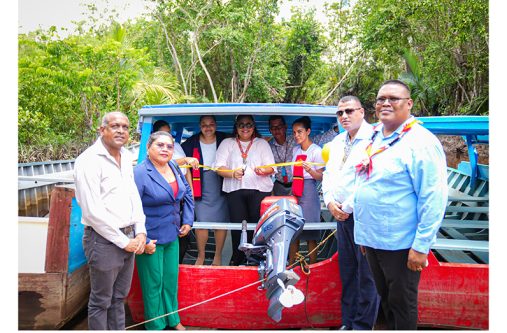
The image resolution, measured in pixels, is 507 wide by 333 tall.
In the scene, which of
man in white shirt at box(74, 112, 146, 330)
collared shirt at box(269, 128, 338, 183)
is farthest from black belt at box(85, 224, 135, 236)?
collared shirt at box(269, 128, 338, 183)

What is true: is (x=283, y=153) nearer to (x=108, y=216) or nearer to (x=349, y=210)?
(x=349, y=210)

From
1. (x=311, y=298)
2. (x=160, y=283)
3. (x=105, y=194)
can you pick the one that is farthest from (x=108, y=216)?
(x=311, y=298)

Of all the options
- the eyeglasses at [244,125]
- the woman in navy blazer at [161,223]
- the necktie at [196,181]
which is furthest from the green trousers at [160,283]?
the eyeglasses at [244,125]

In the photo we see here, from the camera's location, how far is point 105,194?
9.90 feet

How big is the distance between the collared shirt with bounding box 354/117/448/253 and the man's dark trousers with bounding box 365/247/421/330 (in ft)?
0.28

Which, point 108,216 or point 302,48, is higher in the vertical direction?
point 302,48

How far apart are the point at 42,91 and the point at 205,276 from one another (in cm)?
1117

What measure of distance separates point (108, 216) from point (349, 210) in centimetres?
181

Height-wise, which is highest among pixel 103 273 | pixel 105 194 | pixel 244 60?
pixel 244 60

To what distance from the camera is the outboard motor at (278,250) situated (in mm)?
3069

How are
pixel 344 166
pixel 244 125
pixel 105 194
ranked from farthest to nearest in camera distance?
1. pixel 244 125
2. pixel 344 166
3. pixel 105 194

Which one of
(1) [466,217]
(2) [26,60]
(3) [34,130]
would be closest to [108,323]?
(1) [466,217]

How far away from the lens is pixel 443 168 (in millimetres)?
2535

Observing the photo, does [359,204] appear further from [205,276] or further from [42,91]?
[42,91]
